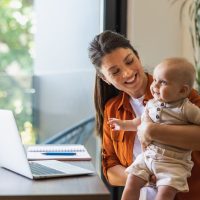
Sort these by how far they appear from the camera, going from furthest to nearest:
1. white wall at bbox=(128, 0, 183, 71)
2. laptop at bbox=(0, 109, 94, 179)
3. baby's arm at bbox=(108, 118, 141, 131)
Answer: white wall at bbox=(128, 0, 183, 71)
baby's arm at bbox=(108, 118, 141, 131)
laptop at bbox=(0, 109, 94, 179)

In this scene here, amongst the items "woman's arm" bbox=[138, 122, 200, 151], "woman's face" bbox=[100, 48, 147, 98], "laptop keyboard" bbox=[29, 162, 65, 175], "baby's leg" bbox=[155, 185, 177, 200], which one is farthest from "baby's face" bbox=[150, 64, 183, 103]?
"laptop keyboard" bbox=[29, 162, 65, 175]

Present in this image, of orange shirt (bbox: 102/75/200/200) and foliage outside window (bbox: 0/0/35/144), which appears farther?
foliage outside window (bbox: 0/0/35/144)

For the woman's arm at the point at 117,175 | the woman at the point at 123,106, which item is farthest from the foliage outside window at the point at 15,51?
the woman's arm at the point at 117,175

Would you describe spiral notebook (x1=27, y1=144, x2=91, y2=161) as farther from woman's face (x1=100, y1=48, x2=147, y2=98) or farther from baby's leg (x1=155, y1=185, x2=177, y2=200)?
baby's leg (x1=155, y1=185, x2=177, y2=200)

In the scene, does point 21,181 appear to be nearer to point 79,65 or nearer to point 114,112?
point 114,112

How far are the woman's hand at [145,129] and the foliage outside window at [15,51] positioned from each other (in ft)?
4.59

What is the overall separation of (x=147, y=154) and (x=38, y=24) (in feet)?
5.19

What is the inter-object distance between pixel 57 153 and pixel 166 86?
0.71 m

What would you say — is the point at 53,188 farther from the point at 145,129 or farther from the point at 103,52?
the point at 103,52

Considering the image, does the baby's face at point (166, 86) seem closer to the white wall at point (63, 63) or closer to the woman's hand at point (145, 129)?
the woman's hand at point (145, 129)

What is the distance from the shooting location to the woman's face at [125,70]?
1861mm

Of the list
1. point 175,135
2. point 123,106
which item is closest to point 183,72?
point 175,135

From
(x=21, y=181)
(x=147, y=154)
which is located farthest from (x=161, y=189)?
(x=21, y=181)

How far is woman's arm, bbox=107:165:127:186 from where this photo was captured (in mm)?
1994
